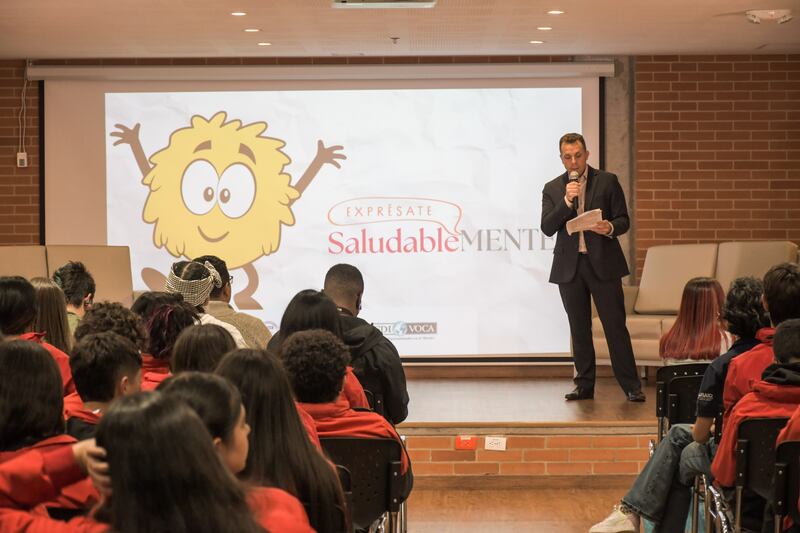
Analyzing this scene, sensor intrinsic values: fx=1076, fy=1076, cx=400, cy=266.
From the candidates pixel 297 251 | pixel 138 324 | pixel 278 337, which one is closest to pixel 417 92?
pixel 297 251

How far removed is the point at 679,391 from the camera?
4.43 m

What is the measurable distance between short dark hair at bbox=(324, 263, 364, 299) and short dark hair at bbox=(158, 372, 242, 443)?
8.91ft

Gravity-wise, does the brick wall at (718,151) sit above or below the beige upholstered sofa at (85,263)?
above

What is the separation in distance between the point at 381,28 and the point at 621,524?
4.14m

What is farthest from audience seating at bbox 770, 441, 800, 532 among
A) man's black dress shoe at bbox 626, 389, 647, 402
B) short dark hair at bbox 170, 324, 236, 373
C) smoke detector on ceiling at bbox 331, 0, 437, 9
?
smoke detector on ceiling at bbox 331, 0, 437, 9

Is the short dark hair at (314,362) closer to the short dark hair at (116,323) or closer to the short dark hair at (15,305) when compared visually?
the short dark hair at (116,323)

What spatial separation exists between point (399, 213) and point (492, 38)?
173 cm

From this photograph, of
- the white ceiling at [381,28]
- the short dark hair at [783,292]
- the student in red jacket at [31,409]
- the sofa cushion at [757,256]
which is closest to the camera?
the student in red jacket at [31,409]

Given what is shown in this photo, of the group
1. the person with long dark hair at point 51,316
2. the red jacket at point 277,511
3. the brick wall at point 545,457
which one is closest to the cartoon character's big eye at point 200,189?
the brick wall at point 545,457

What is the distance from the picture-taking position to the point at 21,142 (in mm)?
8977

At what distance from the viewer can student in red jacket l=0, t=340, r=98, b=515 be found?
202cm

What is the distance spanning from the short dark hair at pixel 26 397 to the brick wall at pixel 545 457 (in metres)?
4.23

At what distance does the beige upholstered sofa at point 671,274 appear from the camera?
25.9ft

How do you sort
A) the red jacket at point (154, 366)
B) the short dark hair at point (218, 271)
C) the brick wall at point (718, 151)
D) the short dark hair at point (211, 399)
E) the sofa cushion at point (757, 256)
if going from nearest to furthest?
the short dark hair at point (211, 399) → the red jacket at point (154, 366) → the short dark hair at point (218, 271) → the sofa cushion at point (757, 256) → the brick wall at point (718, 151)
